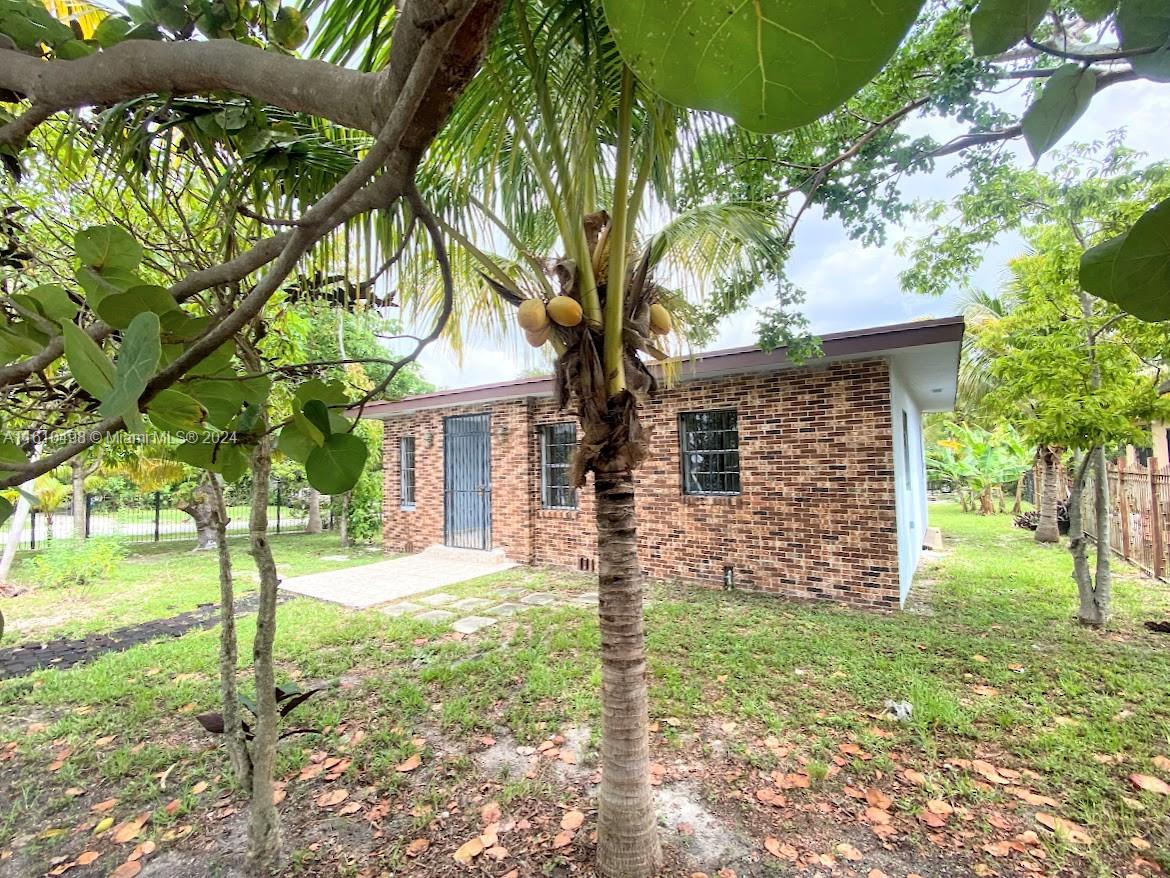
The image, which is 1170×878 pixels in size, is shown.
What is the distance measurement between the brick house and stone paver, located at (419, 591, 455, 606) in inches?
81.9

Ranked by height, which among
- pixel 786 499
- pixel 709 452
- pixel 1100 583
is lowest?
pixel 1100 583

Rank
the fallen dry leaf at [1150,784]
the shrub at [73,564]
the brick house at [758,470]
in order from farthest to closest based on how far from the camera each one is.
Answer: the shrub at [73,564] → the brick house at [758,470] → the fallen dry leaf at [1150,784]

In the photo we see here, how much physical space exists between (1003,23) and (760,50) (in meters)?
0.28

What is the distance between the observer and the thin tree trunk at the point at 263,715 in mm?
1893

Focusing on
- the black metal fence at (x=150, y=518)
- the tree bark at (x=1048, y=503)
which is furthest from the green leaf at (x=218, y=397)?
the black metal fence at (x=150, y=518)

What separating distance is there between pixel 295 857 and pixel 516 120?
2.99 meters

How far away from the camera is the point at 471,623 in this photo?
5398 mm

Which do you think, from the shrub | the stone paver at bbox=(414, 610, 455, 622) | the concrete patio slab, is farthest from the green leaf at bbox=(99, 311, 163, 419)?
the shrub

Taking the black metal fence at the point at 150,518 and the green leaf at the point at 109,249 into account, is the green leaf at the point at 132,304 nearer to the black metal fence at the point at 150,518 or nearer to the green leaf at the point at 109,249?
the green leaf at the point at 109,249

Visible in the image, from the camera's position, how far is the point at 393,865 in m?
2.08

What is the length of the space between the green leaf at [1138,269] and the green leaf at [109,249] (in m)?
0.92

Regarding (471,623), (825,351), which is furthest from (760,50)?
(825,351)

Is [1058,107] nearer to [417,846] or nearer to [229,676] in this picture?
[229,676]

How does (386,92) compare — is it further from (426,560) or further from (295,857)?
(426,560)
